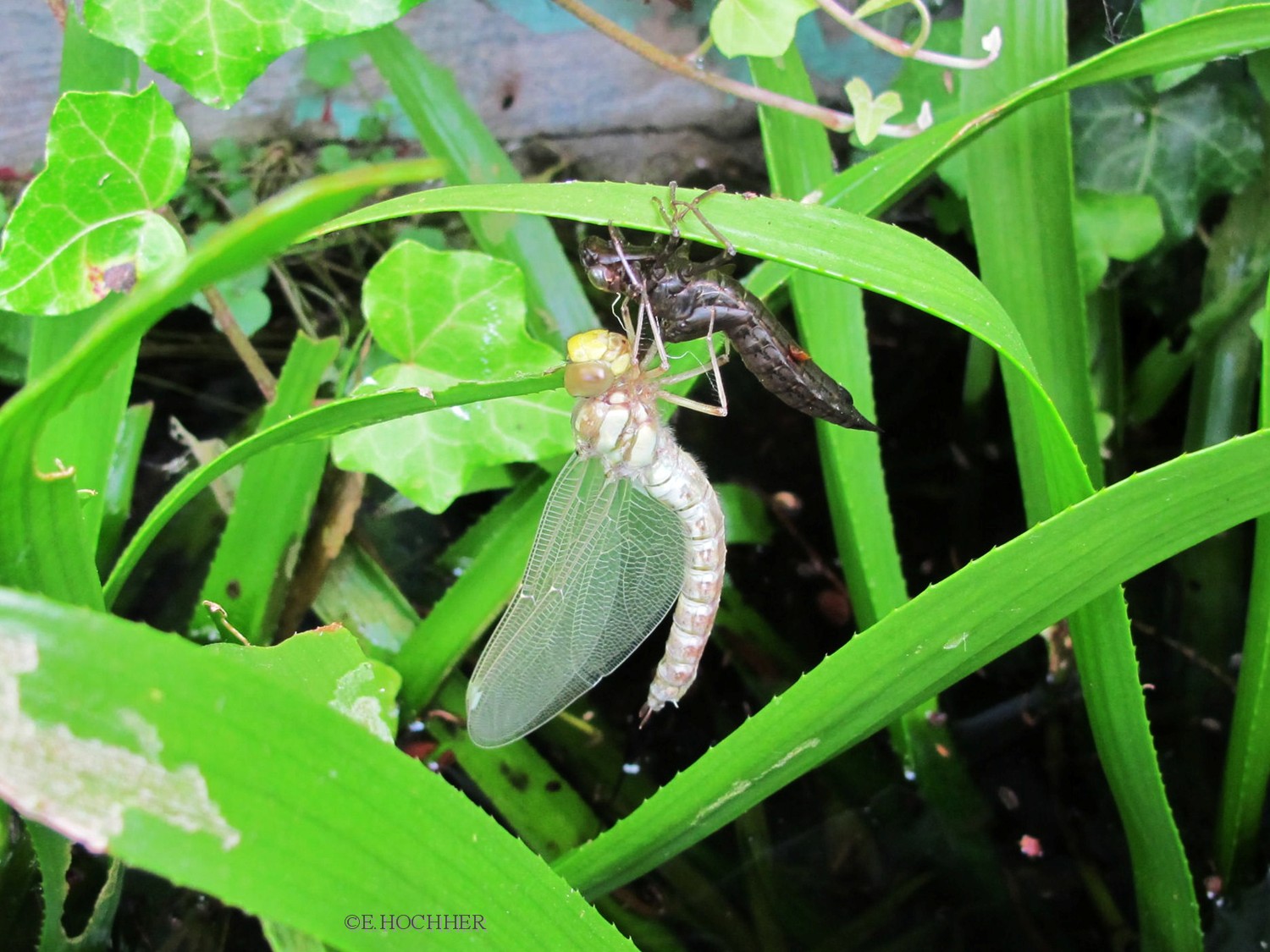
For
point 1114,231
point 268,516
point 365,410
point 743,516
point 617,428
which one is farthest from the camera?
point 743,516

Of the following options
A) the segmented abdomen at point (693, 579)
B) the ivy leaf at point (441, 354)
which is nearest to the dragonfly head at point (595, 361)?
the ivy leaf at point (441, 354)

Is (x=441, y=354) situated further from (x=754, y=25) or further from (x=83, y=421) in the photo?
(x=754, y=25)

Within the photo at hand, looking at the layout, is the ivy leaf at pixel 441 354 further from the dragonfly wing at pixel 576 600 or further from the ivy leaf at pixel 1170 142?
the ivy leaf at pixel 1170 142

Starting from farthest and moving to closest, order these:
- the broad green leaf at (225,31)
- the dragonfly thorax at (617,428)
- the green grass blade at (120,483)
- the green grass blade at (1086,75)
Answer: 1. the green grass blade at (120,483)
2. the dragonfly thorax at (617,428)
3. the broad green leaf at (225,31)
4. the green grass blade at (1086,75)

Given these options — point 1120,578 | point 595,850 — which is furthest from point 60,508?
point 1120,578

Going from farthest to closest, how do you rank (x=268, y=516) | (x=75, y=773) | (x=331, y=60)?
(x=331, y=60) < (x=268, y=516) < (x=75, y=773)

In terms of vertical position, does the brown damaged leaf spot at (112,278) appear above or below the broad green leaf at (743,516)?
above

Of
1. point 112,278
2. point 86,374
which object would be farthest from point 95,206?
point 86,374

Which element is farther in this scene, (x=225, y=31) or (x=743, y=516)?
(x=743, y=516)
